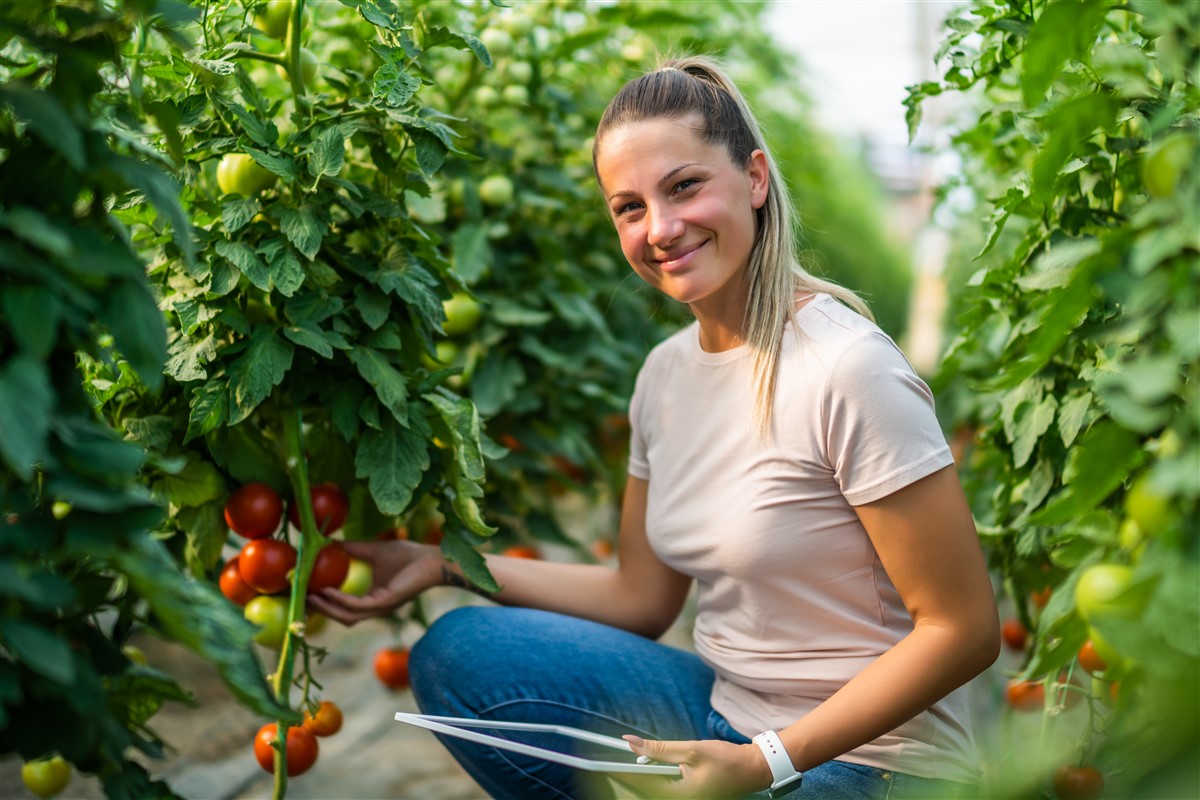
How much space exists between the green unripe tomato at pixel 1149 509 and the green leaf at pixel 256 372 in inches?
36.9

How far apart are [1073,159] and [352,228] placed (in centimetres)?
97

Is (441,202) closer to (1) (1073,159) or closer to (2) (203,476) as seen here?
(2) (203,476)

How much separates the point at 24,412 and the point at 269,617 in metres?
0.73

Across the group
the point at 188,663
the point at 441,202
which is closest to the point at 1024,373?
the point at 441,202

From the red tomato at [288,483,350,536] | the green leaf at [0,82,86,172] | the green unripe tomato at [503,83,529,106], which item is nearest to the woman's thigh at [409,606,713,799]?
Answer: the red tomato at [288,483,350,536]

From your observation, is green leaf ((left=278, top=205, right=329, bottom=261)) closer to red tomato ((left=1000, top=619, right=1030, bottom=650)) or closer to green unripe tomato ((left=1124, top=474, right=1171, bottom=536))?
green unripe tomato ((left=1124, top=474, right=1171, bottom=536))

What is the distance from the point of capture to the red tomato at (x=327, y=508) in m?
1.46

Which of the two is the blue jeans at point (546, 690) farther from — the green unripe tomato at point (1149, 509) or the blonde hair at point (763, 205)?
the green unripe tomato at point (1149, 509)

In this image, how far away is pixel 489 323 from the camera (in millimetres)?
2184

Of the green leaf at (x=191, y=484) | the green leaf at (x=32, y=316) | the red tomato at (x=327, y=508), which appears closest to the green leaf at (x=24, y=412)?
the green leaf at (x=32, y=316)

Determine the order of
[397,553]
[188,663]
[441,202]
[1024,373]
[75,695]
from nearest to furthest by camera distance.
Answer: [75,695], [1024,373], [397,553], [441,202], [188,663]

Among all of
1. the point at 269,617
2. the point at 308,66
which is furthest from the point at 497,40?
the point at 269,617

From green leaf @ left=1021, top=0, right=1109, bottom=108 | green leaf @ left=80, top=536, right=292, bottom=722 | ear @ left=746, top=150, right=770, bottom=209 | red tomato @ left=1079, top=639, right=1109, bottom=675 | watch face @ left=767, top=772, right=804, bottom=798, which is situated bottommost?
watch face @ left=767, top=772, right=804, bottom=798

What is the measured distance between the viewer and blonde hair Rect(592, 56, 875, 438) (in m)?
1.46
